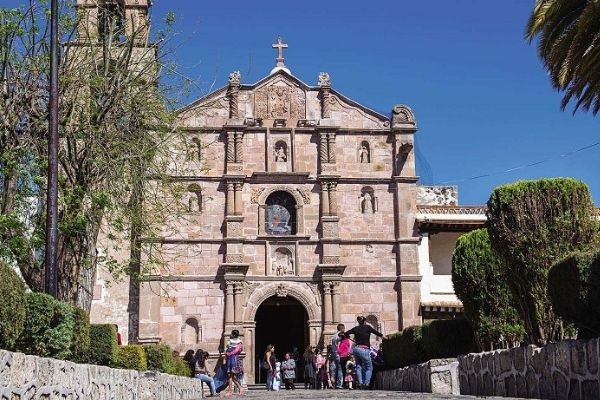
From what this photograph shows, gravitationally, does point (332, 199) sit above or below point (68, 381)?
above

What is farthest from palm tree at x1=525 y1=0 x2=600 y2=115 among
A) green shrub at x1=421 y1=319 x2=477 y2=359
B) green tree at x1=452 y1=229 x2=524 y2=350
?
green shrub at x1=421 y1=319 x2=477 y2=359

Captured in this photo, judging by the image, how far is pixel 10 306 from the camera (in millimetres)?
8914

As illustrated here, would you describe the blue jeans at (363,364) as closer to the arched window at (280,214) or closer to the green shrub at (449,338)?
the green shrub at (449,338)

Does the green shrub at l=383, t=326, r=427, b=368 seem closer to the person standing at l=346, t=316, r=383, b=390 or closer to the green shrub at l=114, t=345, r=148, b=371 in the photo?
the person standing at l=346, t=316, r=383, b=390

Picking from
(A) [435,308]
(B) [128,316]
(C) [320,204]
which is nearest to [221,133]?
(C) [320,204]

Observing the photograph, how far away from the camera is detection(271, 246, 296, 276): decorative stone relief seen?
32000mm

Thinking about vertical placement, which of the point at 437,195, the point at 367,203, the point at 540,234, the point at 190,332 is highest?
the point at 437,195

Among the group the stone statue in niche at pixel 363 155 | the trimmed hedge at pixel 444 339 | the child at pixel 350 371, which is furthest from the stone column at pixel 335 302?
the trimmed hedge at pixel 444 339

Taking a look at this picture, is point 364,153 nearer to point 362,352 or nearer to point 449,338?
point 362,352

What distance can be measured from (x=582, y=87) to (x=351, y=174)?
17028mm

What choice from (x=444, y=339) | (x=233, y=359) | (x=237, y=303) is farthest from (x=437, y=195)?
(x=444, y=339)

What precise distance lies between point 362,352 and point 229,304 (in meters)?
13.4

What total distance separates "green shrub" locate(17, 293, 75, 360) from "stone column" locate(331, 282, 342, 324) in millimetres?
20582

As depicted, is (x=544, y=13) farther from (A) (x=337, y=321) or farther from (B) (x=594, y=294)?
(A) (x=337, y=321)
